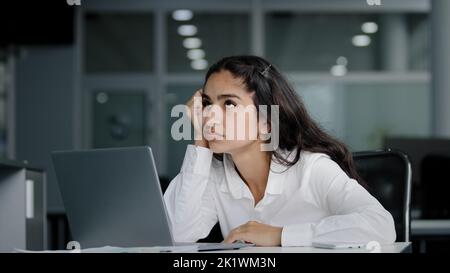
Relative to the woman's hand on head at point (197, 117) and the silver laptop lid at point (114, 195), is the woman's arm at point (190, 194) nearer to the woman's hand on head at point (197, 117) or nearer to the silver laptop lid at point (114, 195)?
the woman's hand on head at point (197, 117)

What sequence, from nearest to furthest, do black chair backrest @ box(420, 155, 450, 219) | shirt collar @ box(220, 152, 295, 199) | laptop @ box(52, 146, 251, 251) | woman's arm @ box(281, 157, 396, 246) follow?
1. laptop @ box(52, 146, 251, 251)
2. woman's arm @ box(281, 157, 396, 246)
3. shirt collar @ box(220, 152, 295, 199)
4. black chair backrest @ box(420, 155, 450, 219)

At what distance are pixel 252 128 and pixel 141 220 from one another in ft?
1.80

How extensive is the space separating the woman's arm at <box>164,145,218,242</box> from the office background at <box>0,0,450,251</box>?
6.19 m

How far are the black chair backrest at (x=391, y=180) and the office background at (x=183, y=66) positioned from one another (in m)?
5.95

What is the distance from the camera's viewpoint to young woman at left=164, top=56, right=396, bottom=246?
1.96m

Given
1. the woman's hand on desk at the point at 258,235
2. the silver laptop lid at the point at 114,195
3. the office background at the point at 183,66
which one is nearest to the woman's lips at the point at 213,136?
the woman's hand on desk at the point at 258,235

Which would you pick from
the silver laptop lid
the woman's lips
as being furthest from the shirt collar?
the silver laptop lid

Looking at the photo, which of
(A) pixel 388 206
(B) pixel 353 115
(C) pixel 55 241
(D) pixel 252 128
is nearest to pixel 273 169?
(D) pixel 252 128

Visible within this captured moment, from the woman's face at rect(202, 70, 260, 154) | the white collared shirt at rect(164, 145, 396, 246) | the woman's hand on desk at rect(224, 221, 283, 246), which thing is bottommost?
the woman's hand on desk at rect(224, 221, 283, 246)

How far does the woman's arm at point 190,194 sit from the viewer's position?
6.66 feet

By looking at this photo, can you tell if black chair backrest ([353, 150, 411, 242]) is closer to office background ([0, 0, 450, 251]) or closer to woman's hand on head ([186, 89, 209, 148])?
woman's hand on head ([186, 89, 209, 148])

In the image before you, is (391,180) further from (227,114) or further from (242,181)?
(227,114)

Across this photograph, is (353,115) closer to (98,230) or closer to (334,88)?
(334,88)
